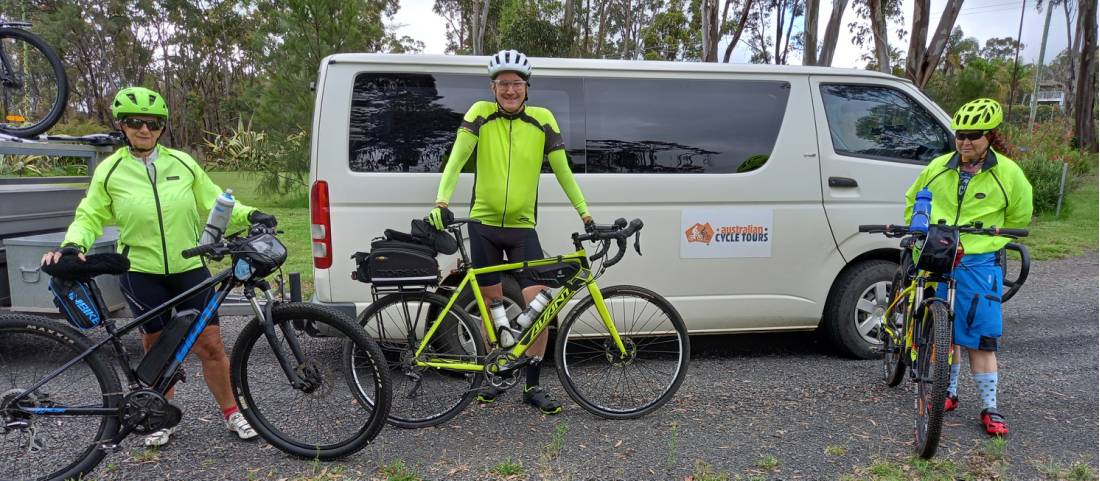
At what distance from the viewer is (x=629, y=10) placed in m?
31.7

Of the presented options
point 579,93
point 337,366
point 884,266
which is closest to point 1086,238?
point 884,266

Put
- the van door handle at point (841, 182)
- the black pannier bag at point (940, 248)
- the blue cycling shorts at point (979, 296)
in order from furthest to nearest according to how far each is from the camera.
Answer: the van door handle at point (841, 182)
the blue cycling shorts at point (979, 296)
the black pannier bag at point (940, 248)

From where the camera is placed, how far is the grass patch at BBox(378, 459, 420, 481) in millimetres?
2990

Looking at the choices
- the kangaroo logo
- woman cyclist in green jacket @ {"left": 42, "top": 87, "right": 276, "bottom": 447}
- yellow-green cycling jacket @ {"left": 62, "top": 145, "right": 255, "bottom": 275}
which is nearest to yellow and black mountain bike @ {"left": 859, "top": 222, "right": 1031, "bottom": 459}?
the kangaroo logo

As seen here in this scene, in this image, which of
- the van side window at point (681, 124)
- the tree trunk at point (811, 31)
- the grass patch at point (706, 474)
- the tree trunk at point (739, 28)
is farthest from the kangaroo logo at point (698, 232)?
the tree trunk at point (739, 28)

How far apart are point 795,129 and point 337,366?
10.4 ft

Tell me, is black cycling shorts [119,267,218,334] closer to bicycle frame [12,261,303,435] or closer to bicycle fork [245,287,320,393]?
bicycle frame [12,261,303,435]

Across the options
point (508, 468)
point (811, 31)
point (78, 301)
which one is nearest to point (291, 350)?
point (78, 301)

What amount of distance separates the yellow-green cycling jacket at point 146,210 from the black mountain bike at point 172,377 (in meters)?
0.20

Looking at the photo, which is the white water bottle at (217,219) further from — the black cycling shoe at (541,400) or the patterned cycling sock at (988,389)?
the patterned cycling sock at (988,389)

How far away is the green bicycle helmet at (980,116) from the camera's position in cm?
333

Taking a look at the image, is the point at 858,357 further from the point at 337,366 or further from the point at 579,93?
the point at 337,366

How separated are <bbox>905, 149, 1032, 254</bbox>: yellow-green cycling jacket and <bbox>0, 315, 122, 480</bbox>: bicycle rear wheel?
13.2ft

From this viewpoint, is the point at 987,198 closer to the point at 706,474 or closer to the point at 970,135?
the point at 970,135
